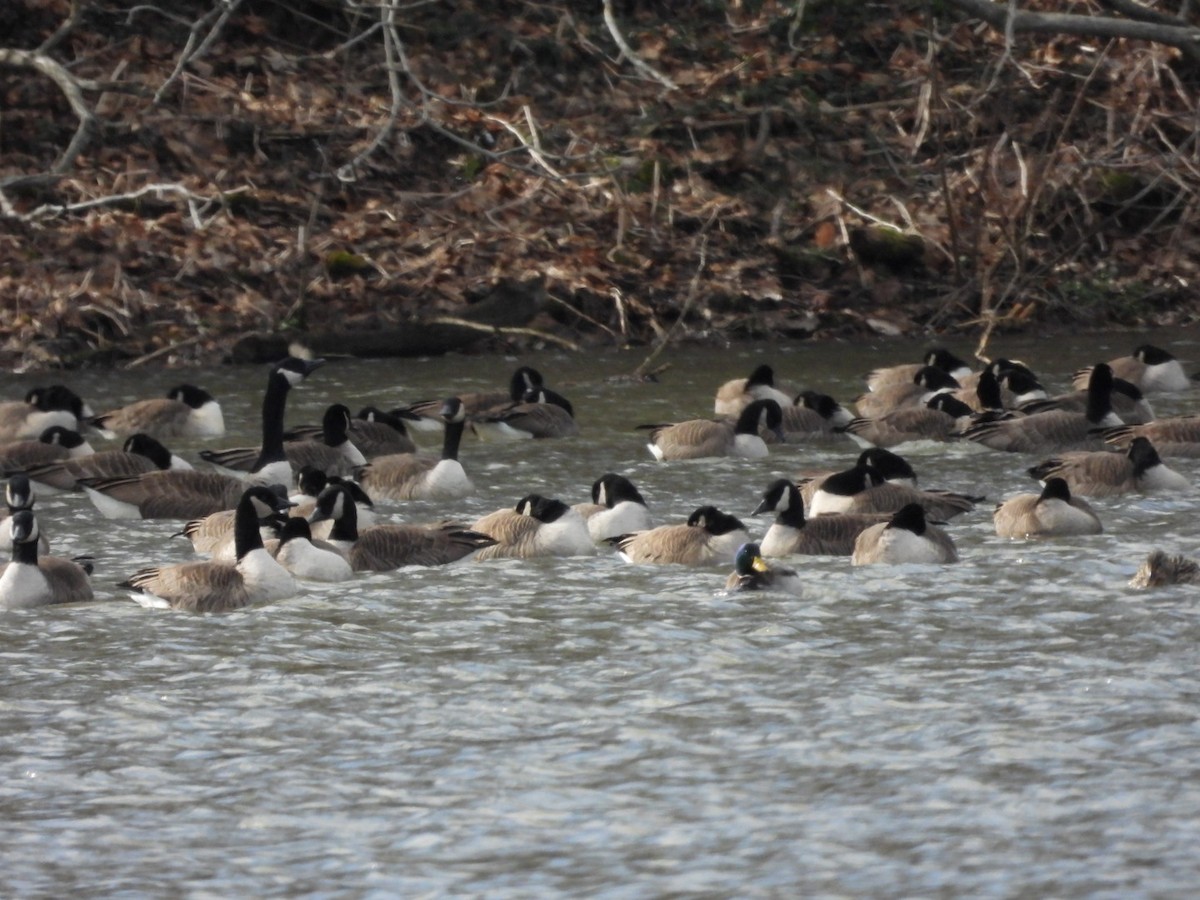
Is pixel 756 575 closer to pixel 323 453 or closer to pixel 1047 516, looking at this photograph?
pixel 1047 516

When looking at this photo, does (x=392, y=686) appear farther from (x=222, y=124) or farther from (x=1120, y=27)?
(x=222, y=124)

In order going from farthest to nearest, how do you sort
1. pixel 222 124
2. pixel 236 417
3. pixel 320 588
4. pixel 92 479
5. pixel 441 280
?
pixel 222 124, pixel 441 280, pixel 236 417, pixel 92 479, pixel 320 588

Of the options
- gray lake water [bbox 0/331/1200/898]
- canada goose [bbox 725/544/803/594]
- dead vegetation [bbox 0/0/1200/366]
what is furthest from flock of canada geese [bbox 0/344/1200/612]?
dead vegetation [bbox 0/0/1200/366]

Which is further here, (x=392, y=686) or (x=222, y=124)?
(x=222, y=124)

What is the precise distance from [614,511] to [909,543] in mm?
1975

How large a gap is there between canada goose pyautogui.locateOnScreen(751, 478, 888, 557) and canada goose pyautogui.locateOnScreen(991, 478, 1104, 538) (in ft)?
2.27

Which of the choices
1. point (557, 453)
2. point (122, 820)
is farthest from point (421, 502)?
point (122, 820)

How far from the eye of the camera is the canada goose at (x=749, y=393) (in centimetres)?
1659

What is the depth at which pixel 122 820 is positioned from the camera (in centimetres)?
667

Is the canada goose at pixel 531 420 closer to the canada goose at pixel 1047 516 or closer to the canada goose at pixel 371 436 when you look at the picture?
the canada goose at pixel 371 436

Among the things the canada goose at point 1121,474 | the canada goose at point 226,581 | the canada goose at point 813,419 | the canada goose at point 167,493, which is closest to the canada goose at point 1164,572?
the canada goose at point 1121,474

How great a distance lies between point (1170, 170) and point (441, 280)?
827 cm

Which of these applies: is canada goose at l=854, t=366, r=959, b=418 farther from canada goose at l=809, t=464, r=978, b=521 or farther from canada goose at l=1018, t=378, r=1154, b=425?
canada goose at l=809, t=464, r=978, b=521

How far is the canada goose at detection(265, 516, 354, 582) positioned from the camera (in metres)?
10.6
